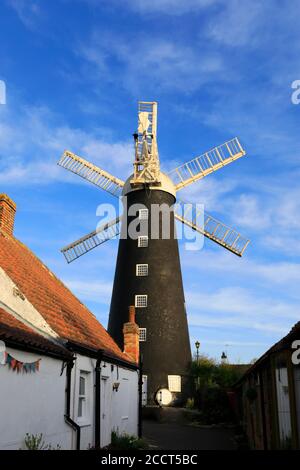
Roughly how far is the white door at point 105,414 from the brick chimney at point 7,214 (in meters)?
5.66

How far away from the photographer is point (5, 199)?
1432 centimetres

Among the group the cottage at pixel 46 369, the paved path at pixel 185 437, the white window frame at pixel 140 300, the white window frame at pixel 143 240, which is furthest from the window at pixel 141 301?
the cottage at pixel 46 369

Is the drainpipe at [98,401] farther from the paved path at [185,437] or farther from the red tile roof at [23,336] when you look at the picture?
the paved path at [185,437]

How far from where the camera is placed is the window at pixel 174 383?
27.7m

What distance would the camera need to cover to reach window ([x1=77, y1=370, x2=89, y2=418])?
38.6 feet

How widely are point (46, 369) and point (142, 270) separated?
780 inches

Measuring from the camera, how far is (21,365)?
8.30m

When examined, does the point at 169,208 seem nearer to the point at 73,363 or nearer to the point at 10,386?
the point at 73,363

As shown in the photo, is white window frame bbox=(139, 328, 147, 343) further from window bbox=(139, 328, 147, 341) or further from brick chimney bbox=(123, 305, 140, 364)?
brick chimney bbox=(123, 305, 140, 364)

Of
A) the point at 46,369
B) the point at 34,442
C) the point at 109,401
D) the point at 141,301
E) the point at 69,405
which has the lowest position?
the point at 34,442

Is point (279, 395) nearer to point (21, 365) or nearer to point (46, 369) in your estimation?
point (46, 369)

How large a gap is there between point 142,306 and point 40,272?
1388cm

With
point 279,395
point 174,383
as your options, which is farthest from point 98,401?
point 174,383

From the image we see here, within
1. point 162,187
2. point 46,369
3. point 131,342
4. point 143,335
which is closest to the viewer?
point 46,369
